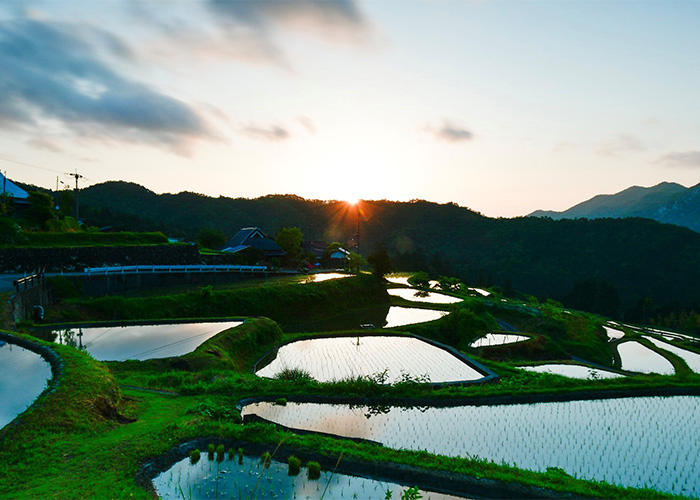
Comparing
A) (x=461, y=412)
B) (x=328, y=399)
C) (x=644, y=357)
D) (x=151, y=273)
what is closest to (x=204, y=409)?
(x=328, y=399)

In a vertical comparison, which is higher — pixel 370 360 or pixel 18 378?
pixel 18 378

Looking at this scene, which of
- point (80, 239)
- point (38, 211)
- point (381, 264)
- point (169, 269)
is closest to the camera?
point (169, 269)

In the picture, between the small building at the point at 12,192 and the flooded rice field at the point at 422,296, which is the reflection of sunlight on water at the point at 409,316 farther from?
the small building at the point at 12,192

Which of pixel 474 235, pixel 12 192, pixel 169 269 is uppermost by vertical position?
pixel 12 192

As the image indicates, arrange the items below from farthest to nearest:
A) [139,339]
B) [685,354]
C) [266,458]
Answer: [685,354] < [139,339] < [266,458]

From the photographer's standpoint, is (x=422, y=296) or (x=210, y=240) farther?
→ (x=210, y=240)

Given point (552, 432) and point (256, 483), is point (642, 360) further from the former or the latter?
point (256, 483)

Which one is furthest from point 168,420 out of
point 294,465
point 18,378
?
point 18,378

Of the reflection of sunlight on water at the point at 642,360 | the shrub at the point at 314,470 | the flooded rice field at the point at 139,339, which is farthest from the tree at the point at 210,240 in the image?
the shrub at the point at 314,470
